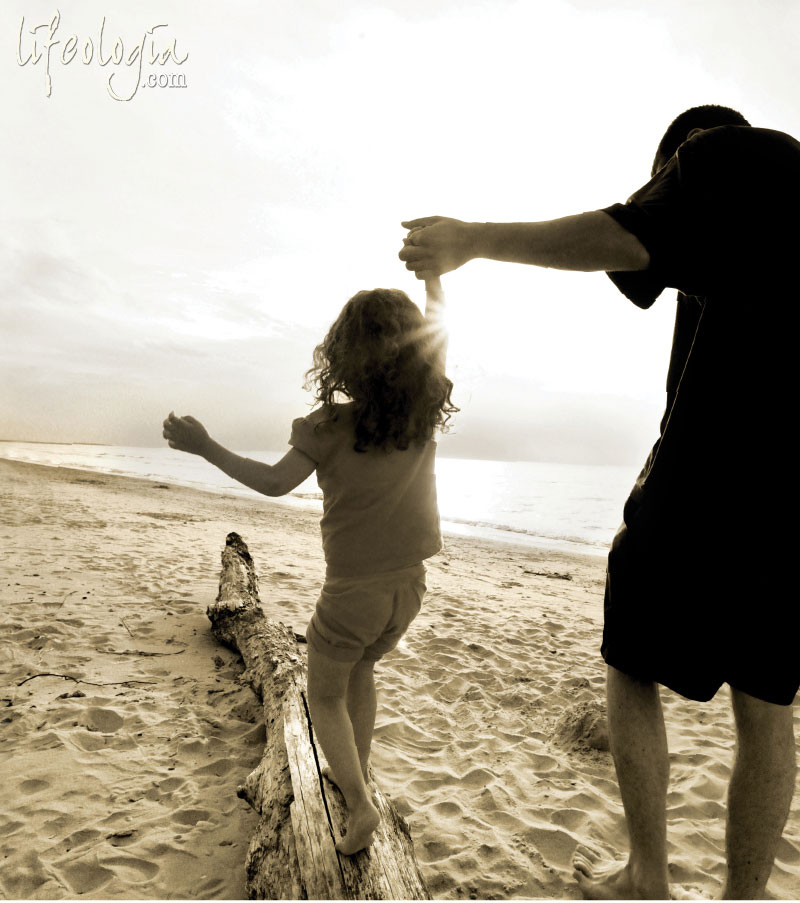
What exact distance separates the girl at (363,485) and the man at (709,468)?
20.2 inches

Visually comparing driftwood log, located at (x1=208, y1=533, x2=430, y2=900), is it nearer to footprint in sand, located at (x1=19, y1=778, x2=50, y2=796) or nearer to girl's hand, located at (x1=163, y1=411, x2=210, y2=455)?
footprint in sand, located at (x1=19, y1=778, x2=50, y2=796)

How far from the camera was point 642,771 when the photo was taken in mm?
1560

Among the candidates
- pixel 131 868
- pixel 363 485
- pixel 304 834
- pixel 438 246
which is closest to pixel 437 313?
pixel 438 246

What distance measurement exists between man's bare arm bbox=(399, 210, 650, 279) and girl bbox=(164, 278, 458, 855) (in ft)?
1.44

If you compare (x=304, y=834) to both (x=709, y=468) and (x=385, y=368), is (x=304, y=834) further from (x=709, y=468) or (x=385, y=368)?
(x=709, y=468)

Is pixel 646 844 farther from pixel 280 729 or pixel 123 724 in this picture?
pixel 123 724

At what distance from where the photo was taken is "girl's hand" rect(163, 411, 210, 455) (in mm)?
1639

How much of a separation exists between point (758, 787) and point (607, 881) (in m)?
0.75

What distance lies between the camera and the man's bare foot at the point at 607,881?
1.61 m

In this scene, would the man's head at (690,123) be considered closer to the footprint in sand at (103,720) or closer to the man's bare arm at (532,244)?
the man's bare arm at (532,244)

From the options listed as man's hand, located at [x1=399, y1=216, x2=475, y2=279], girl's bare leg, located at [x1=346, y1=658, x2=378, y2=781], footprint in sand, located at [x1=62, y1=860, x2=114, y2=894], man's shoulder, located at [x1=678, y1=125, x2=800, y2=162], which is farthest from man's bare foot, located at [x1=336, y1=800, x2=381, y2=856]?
man's shoulder, located at [x1=678, y1=125, x2=800, y2=162]

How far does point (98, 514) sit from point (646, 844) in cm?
1216

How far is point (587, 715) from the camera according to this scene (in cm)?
333

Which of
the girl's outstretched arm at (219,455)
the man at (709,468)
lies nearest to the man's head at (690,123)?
the man at (709,468)
